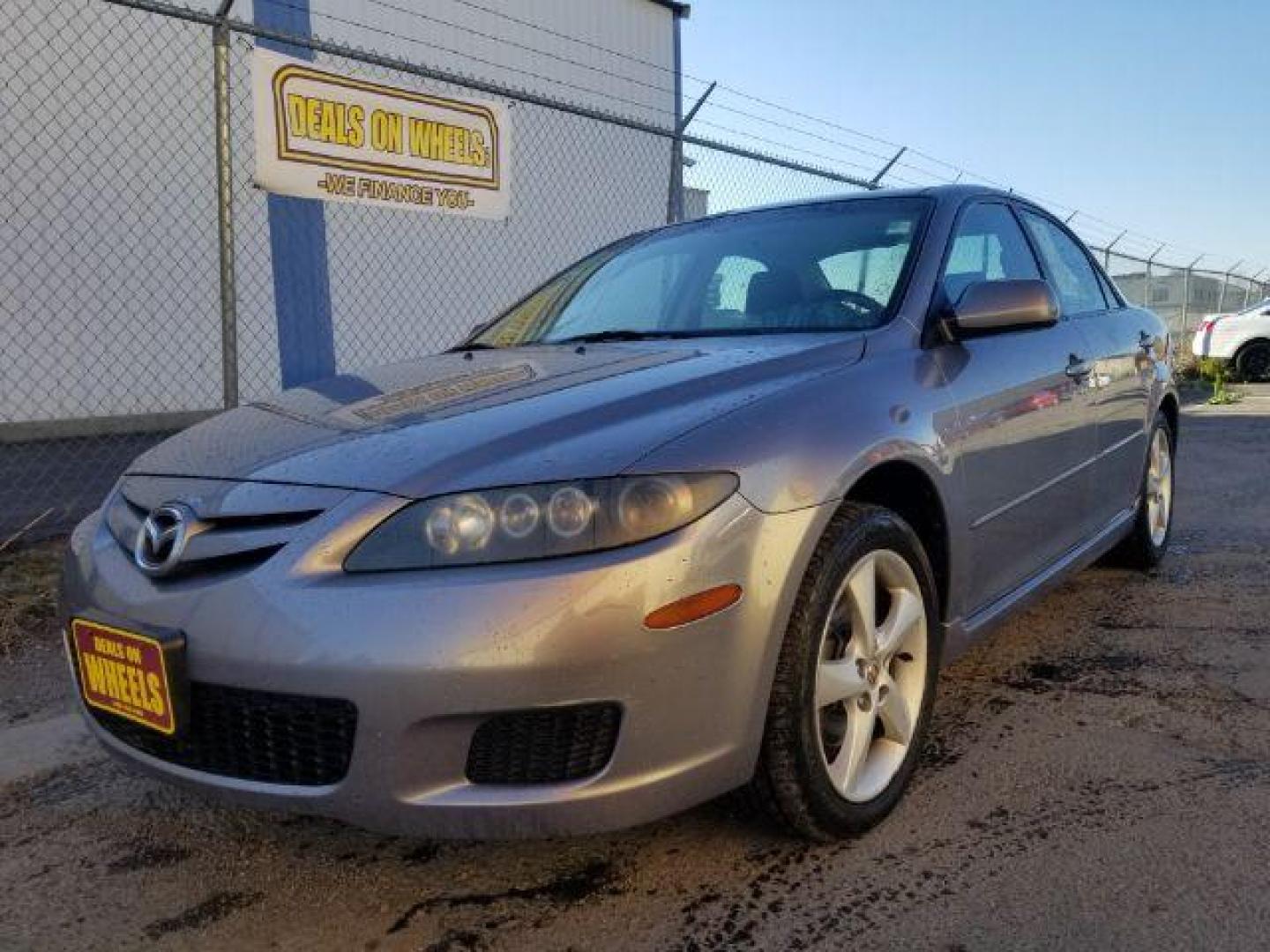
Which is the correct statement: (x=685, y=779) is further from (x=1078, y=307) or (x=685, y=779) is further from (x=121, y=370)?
(x=121, y=370)

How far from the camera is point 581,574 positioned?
5.73 feet

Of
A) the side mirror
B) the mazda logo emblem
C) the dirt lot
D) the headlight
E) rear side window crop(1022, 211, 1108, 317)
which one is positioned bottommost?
the dirt lot

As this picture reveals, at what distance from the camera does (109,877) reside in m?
2.18

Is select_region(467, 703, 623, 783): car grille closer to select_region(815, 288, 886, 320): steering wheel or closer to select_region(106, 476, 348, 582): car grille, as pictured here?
select_region(106, 476, 348, 582): car grille

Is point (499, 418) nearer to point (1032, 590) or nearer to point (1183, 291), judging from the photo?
point (1032, 590)

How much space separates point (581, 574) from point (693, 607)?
0.21 metres

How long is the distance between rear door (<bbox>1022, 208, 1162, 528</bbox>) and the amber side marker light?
2148mm

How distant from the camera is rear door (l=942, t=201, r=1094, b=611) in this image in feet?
8.84

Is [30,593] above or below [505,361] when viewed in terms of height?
below

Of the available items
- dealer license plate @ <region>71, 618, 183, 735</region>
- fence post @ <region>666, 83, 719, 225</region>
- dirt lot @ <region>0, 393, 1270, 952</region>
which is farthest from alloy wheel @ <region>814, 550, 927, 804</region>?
fence post @ <region>666, 83, 719, 225</region>

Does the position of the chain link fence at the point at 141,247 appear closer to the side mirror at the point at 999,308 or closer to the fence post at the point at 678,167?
the fence post at the point at 678,167

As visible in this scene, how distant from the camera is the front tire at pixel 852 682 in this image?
6.59 ft

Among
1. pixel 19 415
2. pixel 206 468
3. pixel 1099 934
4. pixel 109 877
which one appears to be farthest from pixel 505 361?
pixel 19 415

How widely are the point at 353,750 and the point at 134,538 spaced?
77 centimetres
